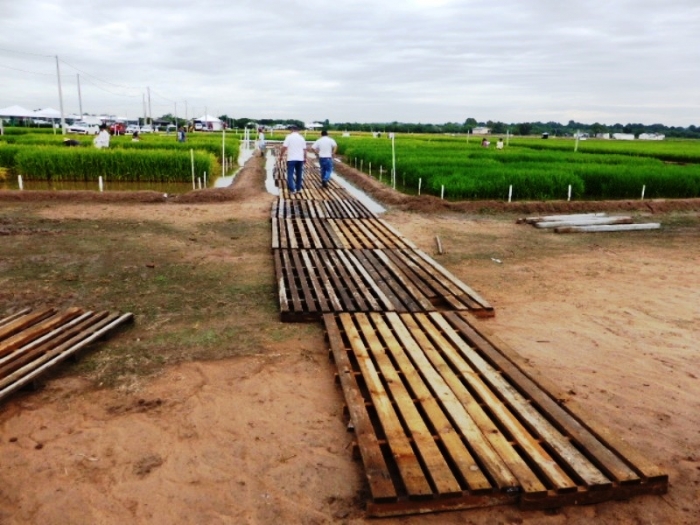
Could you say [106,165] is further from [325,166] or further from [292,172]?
[325,166]

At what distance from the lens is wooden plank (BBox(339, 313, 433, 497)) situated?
109 inches

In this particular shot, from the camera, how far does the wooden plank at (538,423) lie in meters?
2.89

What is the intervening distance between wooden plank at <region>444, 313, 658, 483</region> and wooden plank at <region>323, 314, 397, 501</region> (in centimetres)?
114

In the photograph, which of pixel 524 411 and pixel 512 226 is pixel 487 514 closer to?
pixel 524 411

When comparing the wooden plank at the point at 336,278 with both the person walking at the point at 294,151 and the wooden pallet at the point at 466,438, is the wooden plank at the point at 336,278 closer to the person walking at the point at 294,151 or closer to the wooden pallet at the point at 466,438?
the wooden pallet at the point at 466,438

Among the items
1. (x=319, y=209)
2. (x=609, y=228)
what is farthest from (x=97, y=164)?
(x=609, y=228)

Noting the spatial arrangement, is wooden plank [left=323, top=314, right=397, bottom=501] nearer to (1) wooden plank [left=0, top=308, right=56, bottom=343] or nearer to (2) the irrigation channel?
(2) the irrigation channel

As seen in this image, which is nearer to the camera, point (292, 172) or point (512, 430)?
point (512, 430)

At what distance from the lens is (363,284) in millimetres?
6211

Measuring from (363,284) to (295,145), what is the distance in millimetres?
6941

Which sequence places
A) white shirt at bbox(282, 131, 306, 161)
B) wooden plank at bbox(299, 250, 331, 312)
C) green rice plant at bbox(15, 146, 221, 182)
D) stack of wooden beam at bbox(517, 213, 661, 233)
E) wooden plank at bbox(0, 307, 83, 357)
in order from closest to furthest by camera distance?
wooden plank at bbox(0, 307, 83, 357)
wooden plank at bbox(299, 250, 331, 312)
stack of wooden beam at bbox(517, 213, 661, 233)
white shirt at bbox(282, 131, 306, 161)
green rice plant at bbox(15, 146, 221, 182)

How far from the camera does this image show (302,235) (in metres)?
8.79

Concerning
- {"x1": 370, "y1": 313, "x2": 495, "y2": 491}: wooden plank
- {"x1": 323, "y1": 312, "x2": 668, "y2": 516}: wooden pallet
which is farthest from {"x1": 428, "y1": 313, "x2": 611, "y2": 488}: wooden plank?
{"x1": 370, "y1": 313, "x2": 495, "y2": 491}: wooden plank

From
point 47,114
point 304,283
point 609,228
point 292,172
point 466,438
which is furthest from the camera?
point 47,114
